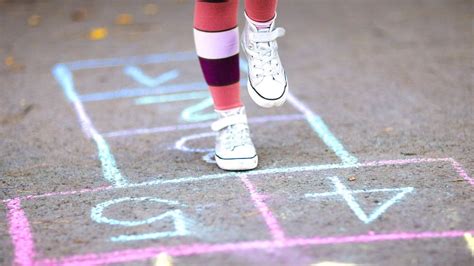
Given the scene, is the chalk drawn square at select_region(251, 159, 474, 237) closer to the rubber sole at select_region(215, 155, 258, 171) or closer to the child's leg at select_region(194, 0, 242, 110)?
the rubber sole at select_region(215, 155, 258, 171)

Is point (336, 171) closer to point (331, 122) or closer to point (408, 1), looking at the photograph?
point (331, 122)

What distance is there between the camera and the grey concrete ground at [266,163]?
1.94 meters

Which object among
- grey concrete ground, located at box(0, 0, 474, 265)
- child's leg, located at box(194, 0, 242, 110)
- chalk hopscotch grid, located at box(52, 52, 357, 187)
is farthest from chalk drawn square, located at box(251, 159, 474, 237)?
child's leg, located at box(194, 0, 242, 110)

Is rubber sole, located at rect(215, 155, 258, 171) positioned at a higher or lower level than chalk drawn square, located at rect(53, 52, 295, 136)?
higher

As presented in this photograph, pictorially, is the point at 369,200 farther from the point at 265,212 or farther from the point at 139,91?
the point at 139,91

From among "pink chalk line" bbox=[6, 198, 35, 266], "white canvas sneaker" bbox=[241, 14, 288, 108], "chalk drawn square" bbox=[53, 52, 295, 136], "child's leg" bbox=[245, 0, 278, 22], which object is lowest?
"chalk drawn square" bbox=[53, 52, 295, 136]

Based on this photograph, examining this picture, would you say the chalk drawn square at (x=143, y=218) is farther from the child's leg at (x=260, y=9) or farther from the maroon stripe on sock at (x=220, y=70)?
the child's leg at (x=260, y=9)

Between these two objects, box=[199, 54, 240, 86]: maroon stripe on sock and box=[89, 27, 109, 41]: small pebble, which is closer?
box=[199, 54, 240, 86]: maroon stripe on sock

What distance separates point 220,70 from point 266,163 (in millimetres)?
380

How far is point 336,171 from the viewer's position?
2.52 metres

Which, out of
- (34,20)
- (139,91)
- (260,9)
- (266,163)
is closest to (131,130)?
(139,91)

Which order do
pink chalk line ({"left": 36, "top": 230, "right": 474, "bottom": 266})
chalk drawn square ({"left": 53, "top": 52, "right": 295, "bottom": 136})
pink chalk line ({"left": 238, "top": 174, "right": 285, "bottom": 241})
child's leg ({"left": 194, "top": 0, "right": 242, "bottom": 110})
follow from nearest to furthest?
pink chalk line ({"left": 36, "top": 230, "right": 474, "bottom": 266}) < pink chalk line ({"left": 238, "top": 174, "right": 285, "bottom": 241}) < child's leg ({"left": 194, "top": 0, "right": 242, "bottom": 110}) < chalk drawn square ({"left": 53, "top": 52, "right": 295, "bottom": 136})

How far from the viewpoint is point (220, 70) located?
2584mm

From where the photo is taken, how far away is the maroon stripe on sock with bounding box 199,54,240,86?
A: 2580 millimetres
